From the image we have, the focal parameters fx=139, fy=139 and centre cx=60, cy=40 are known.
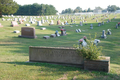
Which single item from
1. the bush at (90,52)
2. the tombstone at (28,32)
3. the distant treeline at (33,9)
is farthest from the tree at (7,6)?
the bush at (90,52)

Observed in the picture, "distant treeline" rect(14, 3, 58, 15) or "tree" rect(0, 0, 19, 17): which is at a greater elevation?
"distant treeline" rect(14, 3, 58, 15)

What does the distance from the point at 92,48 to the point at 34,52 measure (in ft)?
9.24

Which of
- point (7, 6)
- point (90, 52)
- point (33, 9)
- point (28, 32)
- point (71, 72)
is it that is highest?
point (33, 9)

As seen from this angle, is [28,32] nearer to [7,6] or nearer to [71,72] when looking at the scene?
[71,72]

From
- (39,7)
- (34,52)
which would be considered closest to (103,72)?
(34,52)

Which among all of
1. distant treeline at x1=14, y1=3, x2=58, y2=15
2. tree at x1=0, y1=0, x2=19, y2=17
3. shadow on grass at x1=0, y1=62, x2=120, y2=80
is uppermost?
distant treeline at x1=14, y1=3, x2=58, y2=15

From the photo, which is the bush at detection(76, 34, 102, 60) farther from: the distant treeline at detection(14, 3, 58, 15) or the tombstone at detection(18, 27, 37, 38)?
the distant treeline at detection(14, 3, 58, 15)

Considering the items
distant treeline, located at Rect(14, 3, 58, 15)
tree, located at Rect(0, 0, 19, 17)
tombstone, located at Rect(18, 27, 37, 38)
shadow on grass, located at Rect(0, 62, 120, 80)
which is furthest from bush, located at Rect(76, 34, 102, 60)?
distant treeline, located at Rect(14, 3, 58, 15)

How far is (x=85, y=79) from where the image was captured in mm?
4730

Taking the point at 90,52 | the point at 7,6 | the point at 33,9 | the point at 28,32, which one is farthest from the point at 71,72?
the point at 33,9

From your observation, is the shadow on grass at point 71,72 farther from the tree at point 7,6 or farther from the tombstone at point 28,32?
the tree at point 7,6

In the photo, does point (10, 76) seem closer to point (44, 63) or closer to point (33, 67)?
point (33, 67)

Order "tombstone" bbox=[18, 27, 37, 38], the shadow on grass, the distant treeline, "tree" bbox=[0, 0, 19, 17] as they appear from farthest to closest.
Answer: the distant treeline → "tree" bbox=[0, 0, 19, 17] → "tombstone" bbox=[18, 27, 37, 38] → the shadow on grass

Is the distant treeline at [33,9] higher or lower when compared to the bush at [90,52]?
higher
